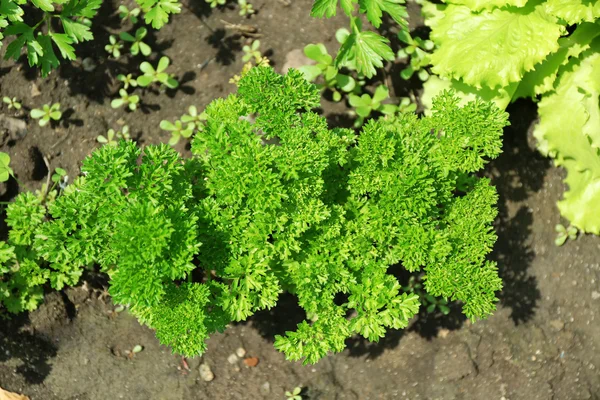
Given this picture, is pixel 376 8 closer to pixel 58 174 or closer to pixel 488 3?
pixel 488 3

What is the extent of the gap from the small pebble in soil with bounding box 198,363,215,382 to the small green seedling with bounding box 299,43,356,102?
1737 mm

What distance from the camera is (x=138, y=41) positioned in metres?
3.22

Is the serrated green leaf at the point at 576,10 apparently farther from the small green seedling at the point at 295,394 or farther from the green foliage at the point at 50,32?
the small green seedling at the point at 295,394

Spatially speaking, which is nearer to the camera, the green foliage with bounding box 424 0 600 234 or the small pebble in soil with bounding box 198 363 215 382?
the green foliage with bounding box 424 0 600 234

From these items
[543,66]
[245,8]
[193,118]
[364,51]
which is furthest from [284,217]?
[543,66]

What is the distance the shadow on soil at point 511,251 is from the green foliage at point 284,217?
2.81 ft

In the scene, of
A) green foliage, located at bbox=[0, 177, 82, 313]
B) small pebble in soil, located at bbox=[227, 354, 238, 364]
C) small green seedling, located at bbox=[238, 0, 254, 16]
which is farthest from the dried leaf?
small green seedling, located at bbox=[238, 0, 254, 16]

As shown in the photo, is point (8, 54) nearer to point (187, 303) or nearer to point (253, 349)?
point (187, 303)

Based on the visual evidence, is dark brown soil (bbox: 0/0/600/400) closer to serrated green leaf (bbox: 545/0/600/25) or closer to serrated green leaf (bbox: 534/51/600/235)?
serrated green leaf (bbox: 534/51/600/235)

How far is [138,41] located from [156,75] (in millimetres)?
254

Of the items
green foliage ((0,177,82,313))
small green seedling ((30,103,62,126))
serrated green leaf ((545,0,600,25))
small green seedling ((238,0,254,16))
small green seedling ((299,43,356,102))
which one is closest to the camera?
green foliage ((0,177,82,313))

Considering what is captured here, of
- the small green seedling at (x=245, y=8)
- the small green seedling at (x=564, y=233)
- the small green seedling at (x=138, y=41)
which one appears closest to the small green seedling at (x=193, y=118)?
the small green seedling at (x=138, y=41)

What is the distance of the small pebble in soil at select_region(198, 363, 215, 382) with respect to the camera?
10.3ft

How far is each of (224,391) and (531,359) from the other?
1846 mm
